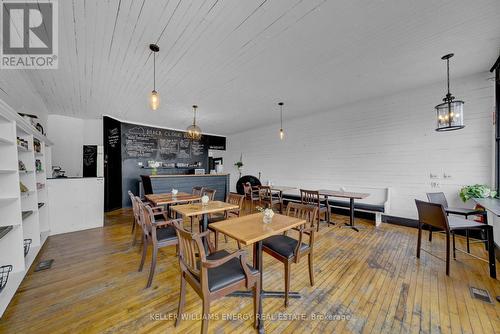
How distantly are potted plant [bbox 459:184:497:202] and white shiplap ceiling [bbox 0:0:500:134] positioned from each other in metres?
1.88

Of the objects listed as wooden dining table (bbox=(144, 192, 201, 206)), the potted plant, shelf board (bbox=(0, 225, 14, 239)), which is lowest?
shelf board (bbox=(0, 225, 14, 239))

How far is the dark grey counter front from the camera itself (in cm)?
494

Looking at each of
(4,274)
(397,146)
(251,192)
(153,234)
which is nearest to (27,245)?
(4,274)

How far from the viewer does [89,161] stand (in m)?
5.66

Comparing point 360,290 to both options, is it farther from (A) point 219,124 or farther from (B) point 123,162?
(B) point 123,162

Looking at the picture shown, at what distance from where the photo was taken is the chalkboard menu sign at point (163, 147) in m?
6.33

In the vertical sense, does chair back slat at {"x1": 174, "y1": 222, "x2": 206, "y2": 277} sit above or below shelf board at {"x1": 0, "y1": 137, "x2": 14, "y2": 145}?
below

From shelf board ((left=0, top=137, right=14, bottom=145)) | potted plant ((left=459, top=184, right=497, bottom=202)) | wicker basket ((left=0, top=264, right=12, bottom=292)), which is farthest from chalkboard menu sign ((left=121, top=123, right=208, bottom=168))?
potted plant ((left=459, top=184, right=497, bottom=202))

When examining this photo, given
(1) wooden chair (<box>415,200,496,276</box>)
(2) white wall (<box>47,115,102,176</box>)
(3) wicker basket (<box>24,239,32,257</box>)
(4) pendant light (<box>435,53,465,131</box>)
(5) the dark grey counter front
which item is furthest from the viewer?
(2) white wall (<box>47,115,102,176</box>)

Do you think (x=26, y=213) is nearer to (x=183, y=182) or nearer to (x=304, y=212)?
(x=183, y=182)

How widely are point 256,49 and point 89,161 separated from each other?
607 centimetres

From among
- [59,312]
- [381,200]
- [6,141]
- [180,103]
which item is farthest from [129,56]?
[381,200]

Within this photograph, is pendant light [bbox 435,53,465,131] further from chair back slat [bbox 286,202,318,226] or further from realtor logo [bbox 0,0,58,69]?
realtor logo [bbox 0,0,58,69]

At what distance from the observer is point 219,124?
22.7ft
